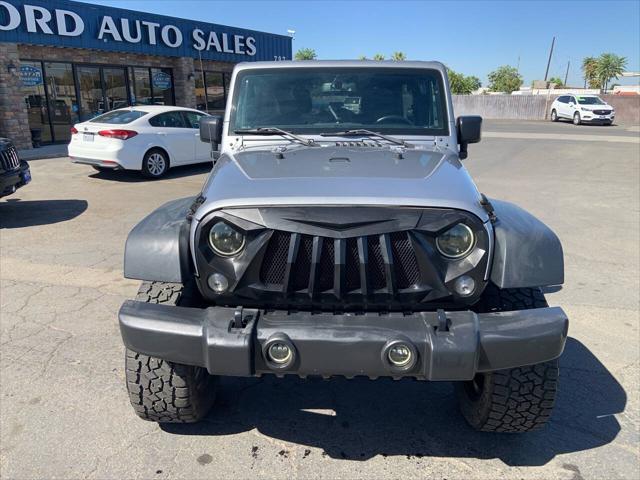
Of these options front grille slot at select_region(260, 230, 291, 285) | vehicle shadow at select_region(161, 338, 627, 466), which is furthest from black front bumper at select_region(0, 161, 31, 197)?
front grille slot at select_region(260, 230, 291, 285)

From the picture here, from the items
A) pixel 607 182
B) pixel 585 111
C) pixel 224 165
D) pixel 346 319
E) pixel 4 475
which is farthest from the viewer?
pixel 585 111

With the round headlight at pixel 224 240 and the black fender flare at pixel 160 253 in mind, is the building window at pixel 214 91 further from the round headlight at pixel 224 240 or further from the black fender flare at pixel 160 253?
the round headlight at pixel 224 240

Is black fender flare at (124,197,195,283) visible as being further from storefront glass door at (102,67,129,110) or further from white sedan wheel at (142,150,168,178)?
storefront glass door at (102,67,129,110)

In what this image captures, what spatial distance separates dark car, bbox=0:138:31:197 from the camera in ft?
22.5

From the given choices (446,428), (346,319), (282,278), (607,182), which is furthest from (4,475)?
(607,182)

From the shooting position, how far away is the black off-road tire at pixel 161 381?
258 centimetres

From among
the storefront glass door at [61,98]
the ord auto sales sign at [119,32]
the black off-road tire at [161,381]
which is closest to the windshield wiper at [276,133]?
the black off-road tire at [161,381]

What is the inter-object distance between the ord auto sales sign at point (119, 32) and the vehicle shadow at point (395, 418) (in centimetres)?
975

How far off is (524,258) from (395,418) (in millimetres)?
1259

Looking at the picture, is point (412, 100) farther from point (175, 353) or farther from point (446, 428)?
point (175, 353)

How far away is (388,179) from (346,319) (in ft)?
2.35

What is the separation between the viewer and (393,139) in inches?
133

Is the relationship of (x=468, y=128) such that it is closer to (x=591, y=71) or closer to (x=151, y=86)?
(x=151, y=86)

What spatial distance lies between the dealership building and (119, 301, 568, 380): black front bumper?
39.6 feet
